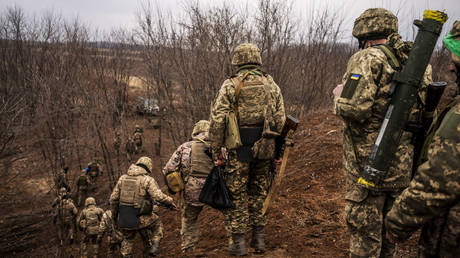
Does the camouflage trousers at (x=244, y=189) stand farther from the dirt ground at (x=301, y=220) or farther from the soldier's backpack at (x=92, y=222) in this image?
the soldier's backpack at (x=92, y=222)

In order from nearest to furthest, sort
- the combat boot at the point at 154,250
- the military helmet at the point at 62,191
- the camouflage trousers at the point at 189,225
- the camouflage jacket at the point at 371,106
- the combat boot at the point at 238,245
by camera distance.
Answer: the camouflage jacket at the point at 371,106
the combat boot at the point at 238,245
the camouflage trousers at the point at 189,225
the combat boot at the point at 154,250
the military helmet at the point at 62,191

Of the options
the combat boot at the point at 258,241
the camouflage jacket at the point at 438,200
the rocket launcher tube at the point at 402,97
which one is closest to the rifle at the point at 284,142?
the combat boot at the point at 258,241

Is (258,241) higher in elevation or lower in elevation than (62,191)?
higher

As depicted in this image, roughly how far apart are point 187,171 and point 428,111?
2.77m

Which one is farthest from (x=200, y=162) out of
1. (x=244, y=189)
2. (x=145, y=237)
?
(x=145, y=237)

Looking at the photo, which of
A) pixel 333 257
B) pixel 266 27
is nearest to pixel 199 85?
pixel 266 27

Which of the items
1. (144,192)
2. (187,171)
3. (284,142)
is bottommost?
(144,192)

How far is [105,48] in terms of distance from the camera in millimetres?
14883

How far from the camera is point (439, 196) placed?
1363 millimetres

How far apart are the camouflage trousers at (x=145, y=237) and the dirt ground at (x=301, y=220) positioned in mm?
319

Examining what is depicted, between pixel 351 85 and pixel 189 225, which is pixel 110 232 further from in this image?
pixel 351 85

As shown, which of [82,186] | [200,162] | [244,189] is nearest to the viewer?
[244,189]

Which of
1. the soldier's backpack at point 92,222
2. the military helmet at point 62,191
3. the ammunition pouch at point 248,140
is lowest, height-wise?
the soldier's backpack at point 92,222

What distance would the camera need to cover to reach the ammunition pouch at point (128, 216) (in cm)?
471
